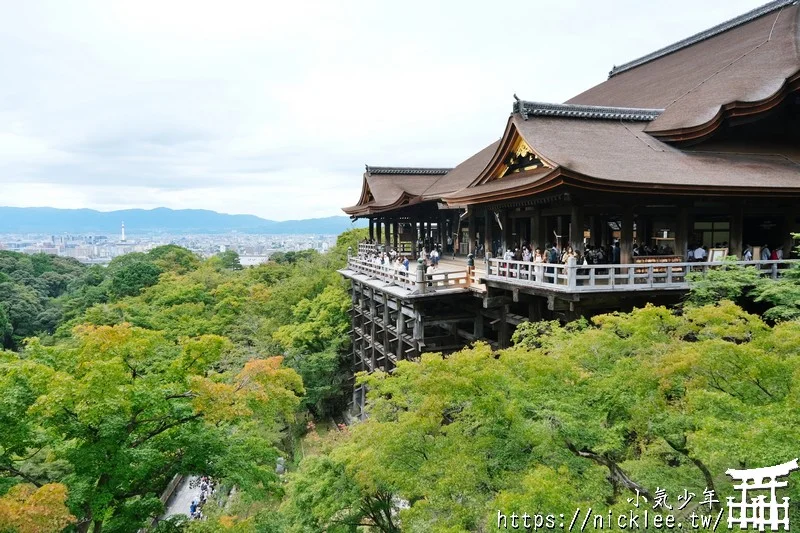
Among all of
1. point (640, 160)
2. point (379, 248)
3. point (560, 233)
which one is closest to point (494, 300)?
point (560, 233)

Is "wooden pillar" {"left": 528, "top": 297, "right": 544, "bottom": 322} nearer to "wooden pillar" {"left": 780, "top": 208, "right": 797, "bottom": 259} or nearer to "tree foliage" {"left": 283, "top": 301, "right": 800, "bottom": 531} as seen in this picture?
"tree foliage" {"left": 283, "top": 301, "right": 800, "bottom": 531}

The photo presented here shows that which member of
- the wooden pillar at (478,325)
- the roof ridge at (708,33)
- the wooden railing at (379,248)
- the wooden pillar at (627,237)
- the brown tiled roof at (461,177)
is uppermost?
the roof ridge at (708,33)

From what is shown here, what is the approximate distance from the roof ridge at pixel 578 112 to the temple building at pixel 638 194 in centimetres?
4

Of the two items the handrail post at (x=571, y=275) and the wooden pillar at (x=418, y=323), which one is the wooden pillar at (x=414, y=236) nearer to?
the wooden pillar at (x=418, y=323)

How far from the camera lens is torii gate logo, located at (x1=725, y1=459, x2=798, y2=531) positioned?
5.05 meters

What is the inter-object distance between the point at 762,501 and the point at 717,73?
56.9 feet

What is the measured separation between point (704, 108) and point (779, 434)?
43.9ft

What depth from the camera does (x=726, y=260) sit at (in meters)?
11.9

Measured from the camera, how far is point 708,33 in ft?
74.7

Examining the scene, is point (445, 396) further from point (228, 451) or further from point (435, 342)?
point (435, 342)

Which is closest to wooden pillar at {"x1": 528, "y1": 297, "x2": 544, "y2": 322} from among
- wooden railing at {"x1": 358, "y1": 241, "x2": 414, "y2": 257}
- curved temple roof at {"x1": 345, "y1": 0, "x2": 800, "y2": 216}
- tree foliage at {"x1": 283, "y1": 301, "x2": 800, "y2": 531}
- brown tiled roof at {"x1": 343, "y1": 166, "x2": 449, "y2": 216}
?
curved temple roof at {"x1": 345, "y1": 0, "x2": 800, "y2": 216}

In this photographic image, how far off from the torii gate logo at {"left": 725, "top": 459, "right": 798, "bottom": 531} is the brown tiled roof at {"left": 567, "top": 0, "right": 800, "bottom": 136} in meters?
12.2

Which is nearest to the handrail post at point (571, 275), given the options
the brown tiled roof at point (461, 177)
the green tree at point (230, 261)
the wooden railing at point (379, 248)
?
the brown tiled roof at point (461, 177)

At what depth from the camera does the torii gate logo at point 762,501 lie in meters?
5.05
